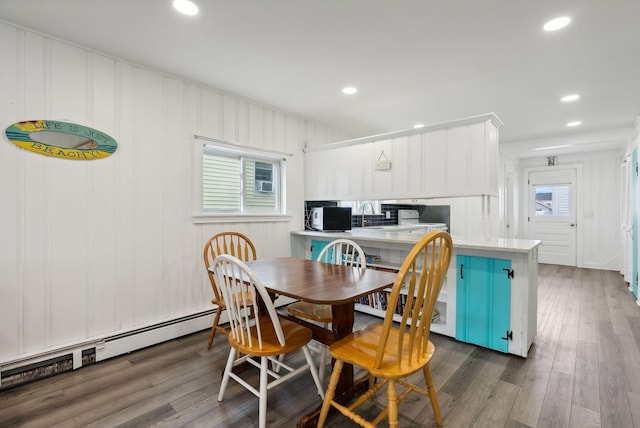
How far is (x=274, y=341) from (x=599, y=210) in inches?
274

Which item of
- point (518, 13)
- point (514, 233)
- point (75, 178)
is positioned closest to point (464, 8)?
point (518, 13)

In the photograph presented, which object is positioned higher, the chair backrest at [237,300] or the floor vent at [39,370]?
the chair backrest at [237,300]

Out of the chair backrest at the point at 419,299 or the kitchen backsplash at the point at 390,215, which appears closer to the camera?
the chair backrest at the point at 419,299

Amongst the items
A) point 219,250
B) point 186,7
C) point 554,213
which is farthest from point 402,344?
point 554,213

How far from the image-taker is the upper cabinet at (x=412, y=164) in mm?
2578

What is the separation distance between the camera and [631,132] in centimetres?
431

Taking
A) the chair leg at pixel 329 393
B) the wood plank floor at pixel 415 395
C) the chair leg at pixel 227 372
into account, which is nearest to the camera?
the chair leg at pixel 329 393

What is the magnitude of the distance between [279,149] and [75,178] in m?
1.97

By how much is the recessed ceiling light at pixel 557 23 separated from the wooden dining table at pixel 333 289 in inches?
Result: 75.3

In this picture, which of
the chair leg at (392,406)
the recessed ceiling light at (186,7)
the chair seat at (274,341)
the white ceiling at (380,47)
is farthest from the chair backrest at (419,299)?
the recessed ceiling light at (186,7)

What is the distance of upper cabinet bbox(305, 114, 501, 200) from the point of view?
8.46 ft

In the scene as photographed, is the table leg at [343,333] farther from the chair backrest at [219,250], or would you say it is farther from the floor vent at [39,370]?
the floor vent at [39,370]

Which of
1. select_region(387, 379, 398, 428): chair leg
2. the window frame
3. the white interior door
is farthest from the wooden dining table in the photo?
the white interior door

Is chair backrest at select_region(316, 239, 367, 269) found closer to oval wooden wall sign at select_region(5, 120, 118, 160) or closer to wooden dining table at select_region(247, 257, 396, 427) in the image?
wooden dining table at select_region(247, 257, 396, 427)
